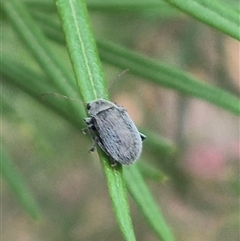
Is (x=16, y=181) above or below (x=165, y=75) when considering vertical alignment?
below

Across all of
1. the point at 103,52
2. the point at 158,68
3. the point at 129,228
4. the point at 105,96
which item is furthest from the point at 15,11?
the point at 129,228

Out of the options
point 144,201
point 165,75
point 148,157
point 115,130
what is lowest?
point 144,201

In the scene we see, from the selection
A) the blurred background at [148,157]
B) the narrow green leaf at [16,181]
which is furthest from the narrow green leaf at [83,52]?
the blurred background at [148,157]

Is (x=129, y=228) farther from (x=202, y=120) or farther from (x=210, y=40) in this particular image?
(x=202, y=120)

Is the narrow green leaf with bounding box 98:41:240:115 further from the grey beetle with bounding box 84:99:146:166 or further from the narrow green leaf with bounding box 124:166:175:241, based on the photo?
the narrow green leaf with bounding box 124:166:175:241

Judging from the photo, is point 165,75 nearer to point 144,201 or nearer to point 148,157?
point 144,201

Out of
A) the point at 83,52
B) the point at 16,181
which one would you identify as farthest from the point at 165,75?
the point at 16,181

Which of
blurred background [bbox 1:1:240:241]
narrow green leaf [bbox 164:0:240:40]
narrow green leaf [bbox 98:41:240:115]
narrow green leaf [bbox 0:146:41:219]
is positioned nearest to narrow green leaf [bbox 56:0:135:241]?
narrow green leaf [bbox 164:0:240:40]

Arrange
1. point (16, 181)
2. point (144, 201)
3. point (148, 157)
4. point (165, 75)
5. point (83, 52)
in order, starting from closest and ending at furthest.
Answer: point (83, 52) < point (144, 201) < point (165, 75) < point (16, 181) < point (148, 157)

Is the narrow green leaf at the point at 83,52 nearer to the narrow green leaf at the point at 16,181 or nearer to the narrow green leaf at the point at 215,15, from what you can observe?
the narrow green leaf at the point at 215,15
